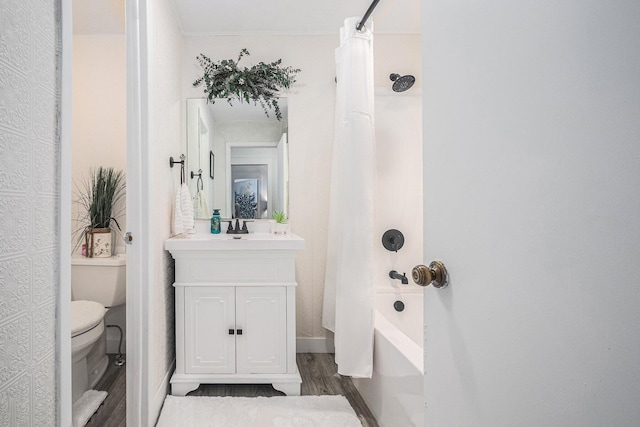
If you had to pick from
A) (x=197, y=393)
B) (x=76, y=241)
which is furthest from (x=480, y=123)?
(x=76, y=241)

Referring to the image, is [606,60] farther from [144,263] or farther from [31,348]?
[144,263]

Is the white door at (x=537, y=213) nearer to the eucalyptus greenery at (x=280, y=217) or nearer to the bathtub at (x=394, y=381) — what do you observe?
the bathtub at (x=394, y=381)

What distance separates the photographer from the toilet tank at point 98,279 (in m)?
2.15

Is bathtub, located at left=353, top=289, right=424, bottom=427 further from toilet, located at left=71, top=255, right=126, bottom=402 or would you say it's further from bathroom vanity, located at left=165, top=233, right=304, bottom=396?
toilet, located at left=71, top=255, right=126, bottom=402

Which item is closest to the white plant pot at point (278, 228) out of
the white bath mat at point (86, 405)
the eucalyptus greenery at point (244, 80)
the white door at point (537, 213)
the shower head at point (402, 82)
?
the eucalyptus greenery at point (244, 80)

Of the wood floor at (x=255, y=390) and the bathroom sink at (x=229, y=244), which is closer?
the wood floor at (x=255, y=390)

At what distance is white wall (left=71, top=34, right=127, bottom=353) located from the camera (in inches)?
95.3

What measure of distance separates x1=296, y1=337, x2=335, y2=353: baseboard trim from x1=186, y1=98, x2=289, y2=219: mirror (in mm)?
959

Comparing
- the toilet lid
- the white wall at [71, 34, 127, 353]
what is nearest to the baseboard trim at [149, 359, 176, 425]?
the toilet lid

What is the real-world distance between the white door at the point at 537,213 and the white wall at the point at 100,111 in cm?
241

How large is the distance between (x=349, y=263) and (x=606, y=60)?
4.63ft

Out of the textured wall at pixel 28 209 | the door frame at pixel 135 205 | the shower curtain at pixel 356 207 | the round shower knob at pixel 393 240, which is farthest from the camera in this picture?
the round shower knob at pixel 393 240

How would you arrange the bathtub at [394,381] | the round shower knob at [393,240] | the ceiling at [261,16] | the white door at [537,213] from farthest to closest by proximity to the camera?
the round shower knob at [393,240] → the ceiling at [261,16] → the bathtub at [394,381] → the white door at [537,213]

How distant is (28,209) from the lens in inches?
24.4
